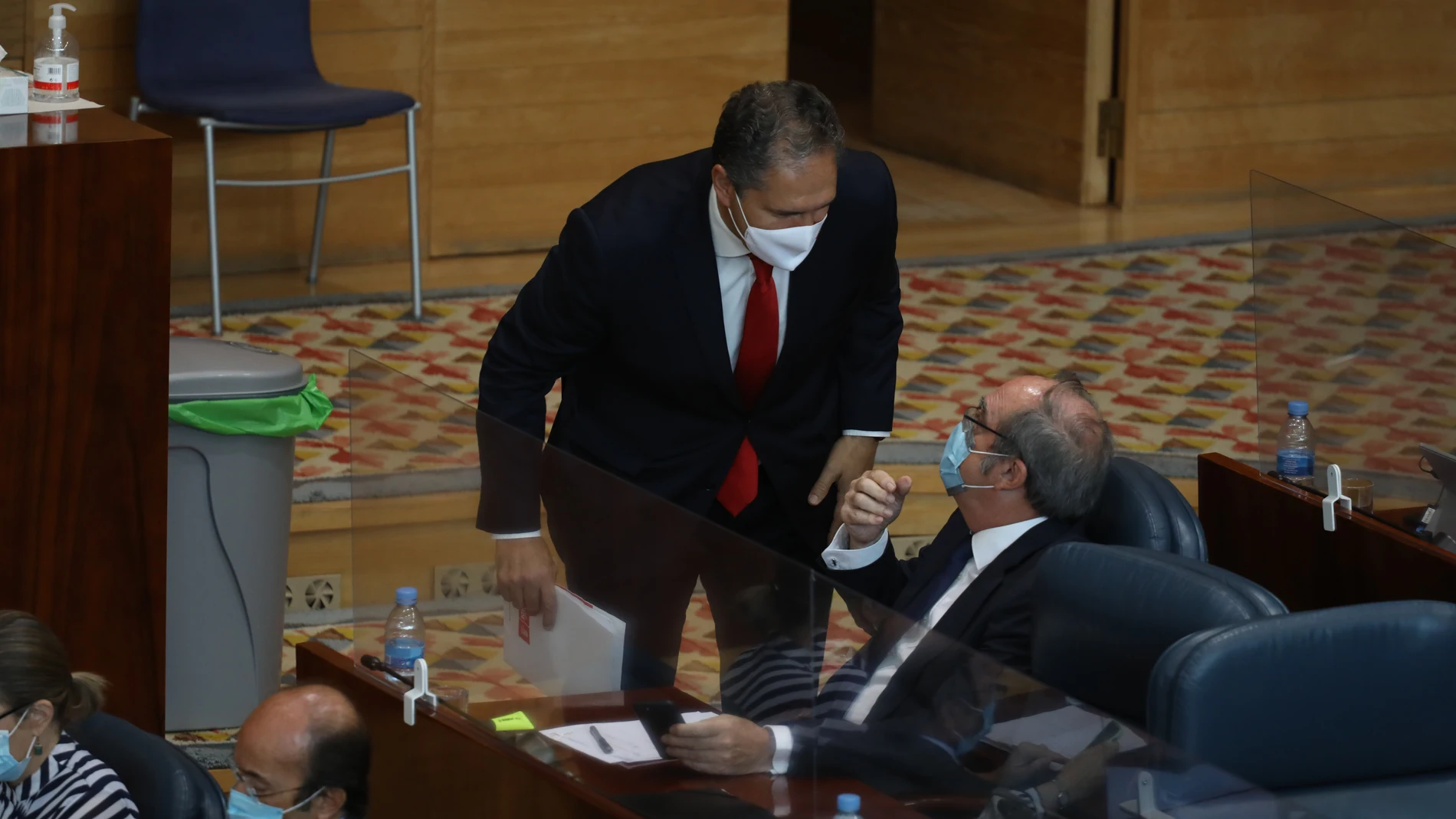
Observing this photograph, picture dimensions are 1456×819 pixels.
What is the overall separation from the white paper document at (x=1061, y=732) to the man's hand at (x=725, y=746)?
0.25 m

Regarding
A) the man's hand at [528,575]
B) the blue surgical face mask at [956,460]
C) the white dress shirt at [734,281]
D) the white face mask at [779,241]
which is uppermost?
the white face mask at [779,241]

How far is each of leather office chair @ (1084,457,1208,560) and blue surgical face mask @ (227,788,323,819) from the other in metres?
1.16

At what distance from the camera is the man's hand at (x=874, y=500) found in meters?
2.84

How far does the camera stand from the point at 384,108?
17.3 ft

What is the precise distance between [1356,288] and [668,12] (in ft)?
10.7

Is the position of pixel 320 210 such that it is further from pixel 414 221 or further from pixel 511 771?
pixel 511 771

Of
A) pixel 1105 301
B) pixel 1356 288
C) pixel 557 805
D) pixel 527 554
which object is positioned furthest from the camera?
pixel 1105 301

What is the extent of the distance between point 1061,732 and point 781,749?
312 millimetres

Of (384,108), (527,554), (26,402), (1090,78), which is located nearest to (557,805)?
(527,554)

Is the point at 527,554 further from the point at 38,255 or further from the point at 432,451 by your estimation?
the point at 38,255

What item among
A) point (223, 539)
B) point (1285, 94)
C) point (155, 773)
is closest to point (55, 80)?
point (223, 539)

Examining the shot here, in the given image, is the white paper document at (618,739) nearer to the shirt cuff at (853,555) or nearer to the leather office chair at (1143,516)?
the shirt cuff at (853,555)

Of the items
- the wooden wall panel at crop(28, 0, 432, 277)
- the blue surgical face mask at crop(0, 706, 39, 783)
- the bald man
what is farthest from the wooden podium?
the wooden wall panel at crop(28, 0, 432, 277)

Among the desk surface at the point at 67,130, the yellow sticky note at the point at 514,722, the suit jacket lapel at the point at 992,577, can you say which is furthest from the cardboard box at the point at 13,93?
the suit jacket lapel at the point at 992,577
